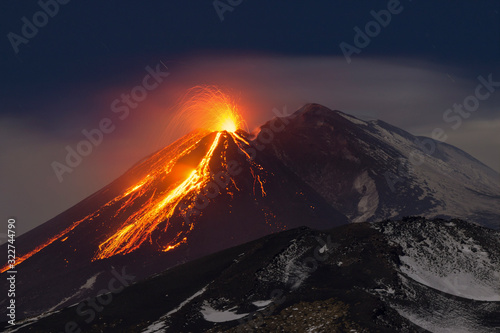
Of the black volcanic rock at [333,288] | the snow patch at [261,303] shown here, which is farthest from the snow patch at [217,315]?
the snow patch at [261,303]

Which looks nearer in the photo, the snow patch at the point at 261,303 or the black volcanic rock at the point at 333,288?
the black volcanic rock at the point at 333,288

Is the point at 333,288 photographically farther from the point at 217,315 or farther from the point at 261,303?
the point at 217,315

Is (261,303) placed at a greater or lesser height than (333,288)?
greater

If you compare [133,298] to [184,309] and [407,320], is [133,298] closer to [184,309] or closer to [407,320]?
[184,309]

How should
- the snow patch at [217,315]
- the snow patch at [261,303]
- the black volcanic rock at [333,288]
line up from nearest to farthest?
the black volcanic rock at [333,288] < the snow patch at [217,315] < the snow patch at [261,303]

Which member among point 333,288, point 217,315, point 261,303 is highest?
point 217,315

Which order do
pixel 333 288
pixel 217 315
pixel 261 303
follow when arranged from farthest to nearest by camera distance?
pixel 261 303 < pixel 217 315 < pixel 333 288

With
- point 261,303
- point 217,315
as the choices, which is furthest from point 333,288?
point 217,315

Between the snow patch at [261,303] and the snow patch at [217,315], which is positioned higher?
the snow patch at [217,315]

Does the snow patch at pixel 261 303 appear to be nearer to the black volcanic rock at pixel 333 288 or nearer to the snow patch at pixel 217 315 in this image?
the black volcanic rock at pixel 333 288

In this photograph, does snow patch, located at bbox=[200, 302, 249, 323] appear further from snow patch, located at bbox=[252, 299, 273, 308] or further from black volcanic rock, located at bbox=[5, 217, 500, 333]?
snow patch, located at bbox=[252, 299, 273, 308]

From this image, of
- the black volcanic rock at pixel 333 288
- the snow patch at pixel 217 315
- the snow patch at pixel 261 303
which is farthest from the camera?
the snow patch at pixel 261 303
